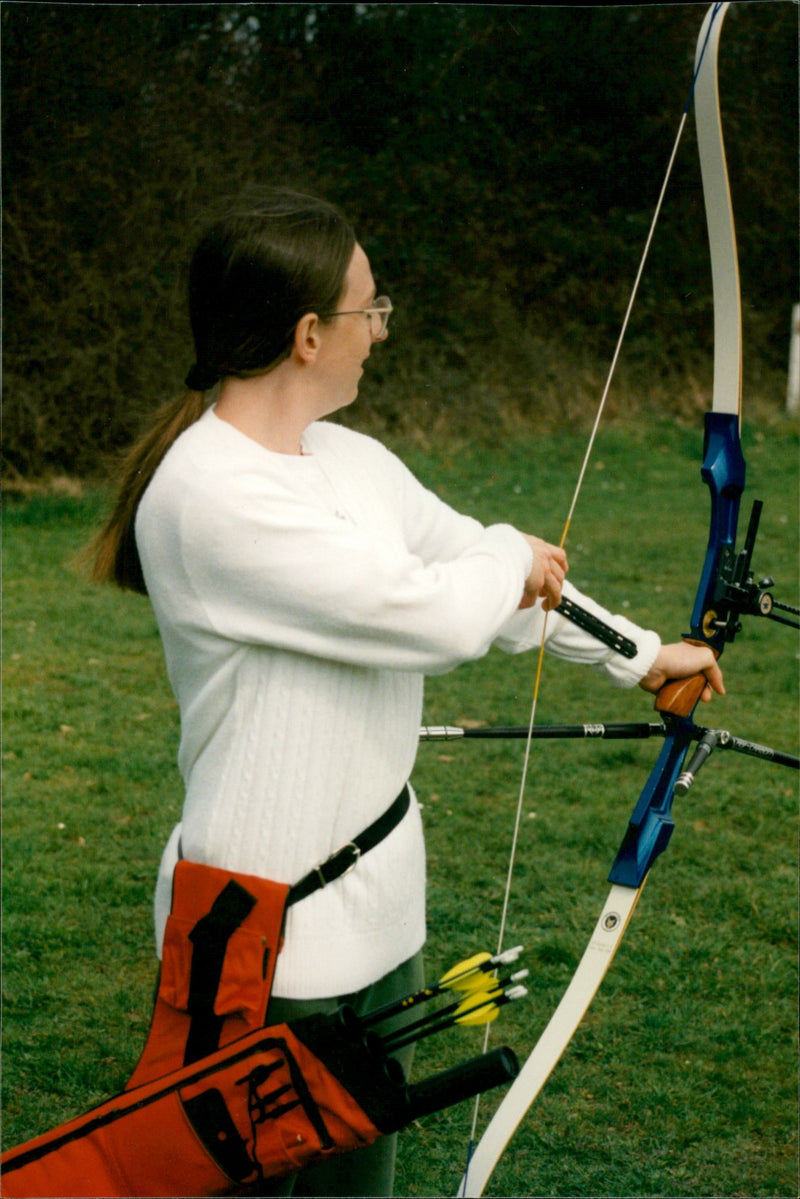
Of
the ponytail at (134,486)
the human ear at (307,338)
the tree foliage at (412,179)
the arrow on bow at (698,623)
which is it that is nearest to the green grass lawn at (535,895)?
the ponytail at (134,486)

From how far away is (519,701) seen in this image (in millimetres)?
4855

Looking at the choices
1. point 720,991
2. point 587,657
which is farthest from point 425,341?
point 587,657

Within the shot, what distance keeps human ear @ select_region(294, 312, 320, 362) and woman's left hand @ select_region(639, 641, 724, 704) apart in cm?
70

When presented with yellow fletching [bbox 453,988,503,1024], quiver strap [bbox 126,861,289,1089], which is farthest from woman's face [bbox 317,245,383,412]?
yellow fletching [bbox 453,988,503,1024]

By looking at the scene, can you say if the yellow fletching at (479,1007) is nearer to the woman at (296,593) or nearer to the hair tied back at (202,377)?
the woman at (296,593)

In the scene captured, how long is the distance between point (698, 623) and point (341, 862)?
77 centimetres

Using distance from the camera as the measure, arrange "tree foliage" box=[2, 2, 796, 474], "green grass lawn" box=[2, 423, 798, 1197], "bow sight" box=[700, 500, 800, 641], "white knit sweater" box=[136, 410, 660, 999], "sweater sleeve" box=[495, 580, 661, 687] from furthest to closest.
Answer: "tree foliage" box=[2, 2, 796, 474] < "green grass lawn" box=[2, 423, 798, 1197] < "bow sight" box=[700, 500, 800, 641] < "sweater sleeve" box=[495, 580, 661, 687] < "white knit sweater" box=[136, 410, 660, 999]

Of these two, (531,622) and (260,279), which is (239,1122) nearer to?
(531,622)

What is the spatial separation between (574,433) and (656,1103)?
7.09 metres

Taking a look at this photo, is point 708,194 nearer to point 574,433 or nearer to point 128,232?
point 128,232

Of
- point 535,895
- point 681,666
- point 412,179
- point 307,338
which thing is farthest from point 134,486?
point 412,179

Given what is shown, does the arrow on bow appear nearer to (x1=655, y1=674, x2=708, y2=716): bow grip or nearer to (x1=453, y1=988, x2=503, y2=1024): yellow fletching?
(x1=655, y1=674, x2=708, y2=716): bow grip

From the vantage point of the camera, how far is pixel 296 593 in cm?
133

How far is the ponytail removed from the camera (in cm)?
151
